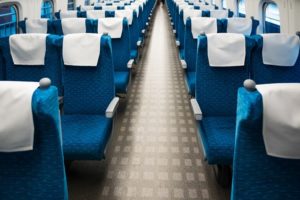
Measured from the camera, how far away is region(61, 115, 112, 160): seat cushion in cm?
216

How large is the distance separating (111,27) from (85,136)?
202cm

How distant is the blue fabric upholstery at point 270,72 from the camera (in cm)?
270

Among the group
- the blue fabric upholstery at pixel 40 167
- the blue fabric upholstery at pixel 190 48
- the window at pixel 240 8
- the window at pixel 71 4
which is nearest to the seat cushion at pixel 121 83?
the blue fabric upholstery at pixel 190 48

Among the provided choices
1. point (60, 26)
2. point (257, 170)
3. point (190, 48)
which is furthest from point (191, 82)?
point (257, 170)

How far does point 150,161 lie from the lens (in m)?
2.93

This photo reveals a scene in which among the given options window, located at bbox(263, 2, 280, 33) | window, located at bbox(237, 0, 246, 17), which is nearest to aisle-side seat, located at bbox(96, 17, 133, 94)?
window, located at bbox(263, 2, 280, 33)

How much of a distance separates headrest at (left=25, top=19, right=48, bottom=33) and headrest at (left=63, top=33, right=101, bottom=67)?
65.6 inches

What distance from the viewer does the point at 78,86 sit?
9.06 feet

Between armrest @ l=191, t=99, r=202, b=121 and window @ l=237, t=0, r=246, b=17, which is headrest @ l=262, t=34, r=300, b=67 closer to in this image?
armrest @ l=191, t=99, r=202, b=121

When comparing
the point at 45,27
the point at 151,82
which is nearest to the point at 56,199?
the point at 45,27

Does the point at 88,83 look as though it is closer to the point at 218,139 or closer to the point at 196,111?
the point at 196,111

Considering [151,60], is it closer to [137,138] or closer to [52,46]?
[137,138]

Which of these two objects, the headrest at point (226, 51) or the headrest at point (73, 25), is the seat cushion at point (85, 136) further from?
the headrest at point (73, 25)

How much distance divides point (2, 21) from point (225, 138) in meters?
3.67
